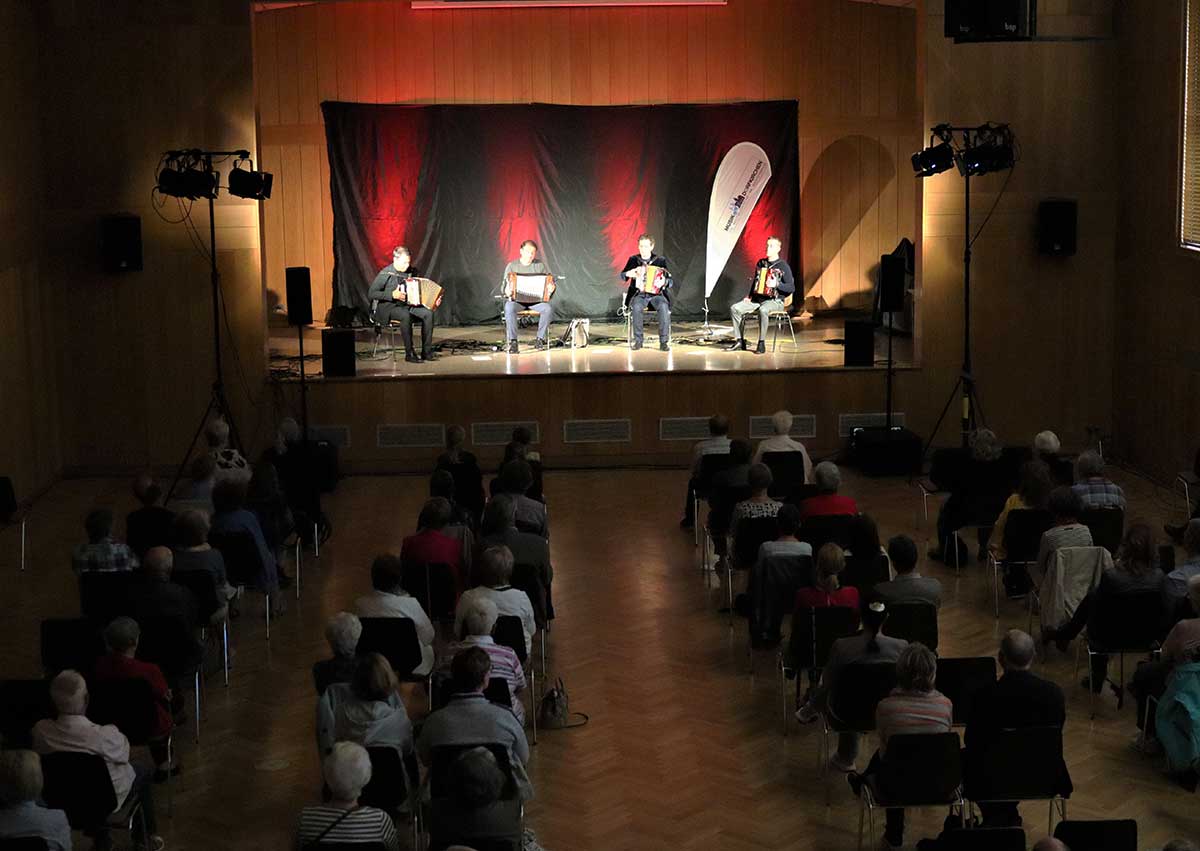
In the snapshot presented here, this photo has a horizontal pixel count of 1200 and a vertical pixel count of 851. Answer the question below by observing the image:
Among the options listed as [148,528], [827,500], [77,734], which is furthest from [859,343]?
[77,734]

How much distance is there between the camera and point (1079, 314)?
14.1 meters

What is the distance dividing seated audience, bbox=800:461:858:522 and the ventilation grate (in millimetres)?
4505

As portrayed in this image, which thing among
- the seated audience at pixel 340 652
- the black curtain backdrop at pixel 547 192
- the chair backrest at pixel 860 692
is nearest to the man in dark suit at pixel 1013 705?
the chair backrest at pixel 860 692

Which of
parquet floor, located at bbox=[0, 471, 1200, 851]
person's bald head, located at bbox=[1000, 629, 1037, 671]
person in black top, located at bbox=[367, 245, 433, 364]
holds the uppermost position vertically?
person in black top, located at bbox=[367, 245, 433, 364]

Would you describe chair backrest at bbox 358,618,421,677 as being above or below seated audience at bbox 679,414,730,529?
below

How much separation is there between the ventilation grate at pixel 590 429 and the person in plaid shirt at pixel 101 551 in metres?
5.75

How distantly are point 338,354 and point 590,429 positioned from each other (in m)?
2.26

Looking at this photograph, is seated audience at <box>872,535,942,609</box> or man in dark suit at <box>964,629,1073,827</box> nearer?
man in dark suit at <box>964,629,1073,827</box>

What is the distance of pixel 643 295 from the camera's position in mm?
15695

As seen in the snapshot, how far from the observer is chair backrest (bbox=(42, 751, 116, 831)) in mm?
6105

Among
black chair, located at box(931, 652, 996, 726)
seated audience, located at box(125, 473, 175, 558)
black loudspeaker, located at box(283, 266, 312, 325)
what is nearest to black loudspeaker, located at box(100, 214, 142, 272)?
black loudspeaker, located at box(283, 266, 312, 325)

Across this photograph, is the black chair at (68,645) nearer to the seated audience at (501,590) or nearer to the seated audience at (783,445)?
the seated audience at (501,590)

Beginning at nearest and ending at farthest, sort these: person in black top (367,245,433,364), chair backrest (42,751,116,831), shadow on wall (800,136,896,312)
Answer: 1. chair backrest (42,751,116,831)
2. person in black top (367,245,433,364)
3. shadow on wall (800,136,896,312)

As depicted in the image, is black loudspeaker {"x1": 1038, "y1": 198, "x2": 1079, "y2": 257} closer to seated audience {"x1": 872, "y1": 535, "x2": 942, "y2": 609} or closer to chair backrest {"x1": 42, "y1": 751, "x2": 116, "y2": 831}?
seated audience {"x1": 872, "y1": 535, "x2": 942, "y2": 609}
